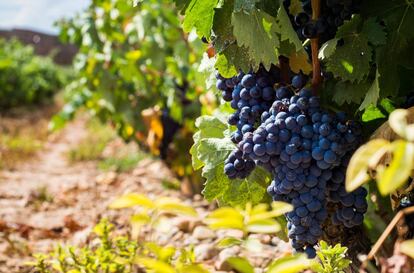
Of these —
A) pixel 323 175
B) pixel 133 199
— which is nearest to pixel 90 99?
pixel 323 175

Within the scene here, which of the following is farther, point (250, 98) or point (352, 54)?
point (250, 98)

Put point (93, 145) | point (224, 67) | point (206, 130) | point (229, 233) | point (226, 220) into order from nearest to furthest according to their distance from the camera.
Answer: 1. point (226, 220)
2. point (224, 67)
3. point (206, 130)
4. point (229, 233)
5. point (93, 145)

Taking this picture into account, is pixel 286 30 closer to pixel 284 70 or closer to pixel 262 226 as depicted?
pixel 284 70

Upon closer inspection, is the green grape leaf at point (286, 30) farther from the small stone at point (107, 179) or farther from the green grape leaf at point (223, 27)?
the small stone at point (107, 179)

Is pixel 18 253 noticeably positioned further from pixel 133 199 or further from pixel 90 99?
pixel 90 99

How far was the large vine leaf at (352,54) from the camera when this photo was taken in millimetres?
1564

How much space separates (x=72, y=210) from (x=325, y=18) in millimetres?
3343

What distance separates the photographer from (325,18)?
5.40 ft

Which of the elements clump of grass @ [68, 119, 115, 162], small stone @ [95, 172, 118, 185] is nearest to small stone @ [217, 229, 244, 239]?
small stone @ [95, 172, 118, 185]

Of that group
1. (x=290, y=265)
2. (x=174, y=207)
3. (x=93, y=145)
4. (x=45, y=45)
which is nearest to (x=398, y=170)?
(x=290, y=265)

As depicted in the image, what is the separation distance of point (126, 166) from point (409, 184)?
5.56m

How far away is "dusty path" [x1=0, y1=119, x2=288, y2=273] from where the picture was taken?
2.90 metres

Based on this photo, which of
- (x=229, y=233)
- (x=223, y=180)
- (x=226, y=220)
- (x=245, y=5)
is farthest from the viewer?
(x=229, y=233)

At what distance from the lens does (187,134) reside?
5.00 meters
